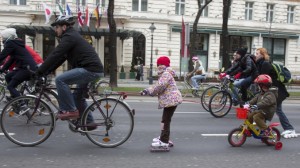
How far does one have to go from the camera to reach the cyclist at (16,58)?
23.7 ft

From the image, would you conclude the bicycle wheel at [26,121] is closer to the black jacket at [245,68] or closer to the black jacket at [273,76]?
the black jacket at [273,76]

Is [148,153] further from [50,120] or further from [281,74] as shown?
[281,74]

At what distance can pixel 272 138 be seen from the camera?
6531 mm

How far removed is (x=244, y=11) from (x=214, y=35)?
16.2 feet

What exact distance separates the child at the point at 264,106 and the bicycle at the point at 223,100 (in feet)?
11.4

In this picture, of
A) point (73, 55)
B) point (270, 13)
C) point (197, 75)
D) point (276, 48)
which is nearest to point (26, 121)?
point (73, 55)

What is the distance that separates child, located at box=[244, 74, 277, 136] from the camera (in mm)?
6281

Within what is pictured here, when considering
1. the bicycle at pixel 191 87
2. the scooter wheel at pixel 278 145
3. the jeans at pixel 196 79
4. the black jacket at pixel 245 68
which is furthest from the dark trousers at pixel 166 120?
the bicycle at pixel 191 87

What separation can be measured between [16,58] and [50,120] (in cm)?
222

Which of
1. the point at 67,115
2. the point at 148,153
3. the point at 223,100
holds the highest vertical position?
the point at 67,115

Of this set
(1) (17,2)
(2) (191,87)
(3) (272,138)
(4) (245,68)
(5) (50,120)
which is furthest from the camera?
(1) (17,2)

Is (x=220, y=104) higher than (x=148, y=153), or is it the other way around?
(x=220, y=104)

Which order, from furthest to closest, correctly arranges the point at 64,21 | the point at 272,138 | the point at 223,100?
the point at 223,100 < the point at 272,138 < the point at 64,21

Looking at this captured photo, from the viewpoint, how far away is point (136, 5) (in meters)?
38.2
